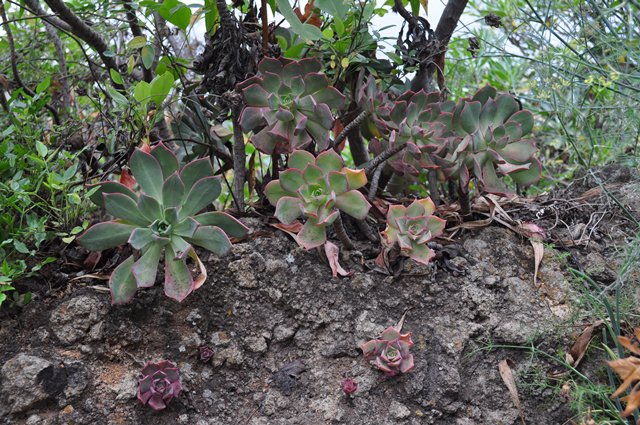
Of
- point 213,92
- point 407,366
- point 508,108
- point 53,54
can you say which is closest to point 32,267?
point 213,92

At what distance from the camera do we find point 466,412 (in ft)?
5.11

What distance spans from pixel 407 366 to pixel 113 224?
79 cm

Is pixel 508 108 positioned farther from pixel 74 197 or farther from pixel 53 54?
pixel 53 54

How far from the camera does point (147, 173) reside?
1.56m

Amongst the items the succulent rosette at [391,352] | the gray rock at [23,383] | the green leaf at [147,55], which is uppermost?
the green leaf at [147,55]

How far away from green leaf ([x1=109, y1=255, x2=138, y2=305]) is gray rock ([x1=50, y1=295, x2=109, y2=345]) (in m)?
0.10

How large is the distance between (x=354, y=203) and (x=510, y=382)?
23.5 inches

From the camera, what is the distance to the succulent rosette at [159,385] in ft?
4.88

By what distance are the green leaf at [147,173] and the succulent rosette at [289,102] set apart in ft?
0.96

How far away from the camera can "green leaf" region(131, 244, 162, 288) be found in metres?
1.49

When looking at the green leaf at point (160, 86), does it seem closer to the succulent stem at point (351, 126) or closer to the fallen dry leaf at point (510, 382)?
the succulent stem at point (351, 126)

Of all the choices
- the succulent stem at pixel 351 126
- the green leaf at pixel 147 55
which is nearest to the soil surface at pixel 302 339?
the succulent stem at pixel 351 126

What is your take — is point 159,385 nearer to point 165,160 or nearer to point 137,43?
point 165,160

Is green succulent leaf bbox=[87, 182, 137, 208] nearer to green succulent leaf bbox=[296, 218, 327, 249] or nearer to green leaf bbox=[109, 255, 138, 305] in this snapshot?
green leaf bbox=[109, 255, 138, 305]
